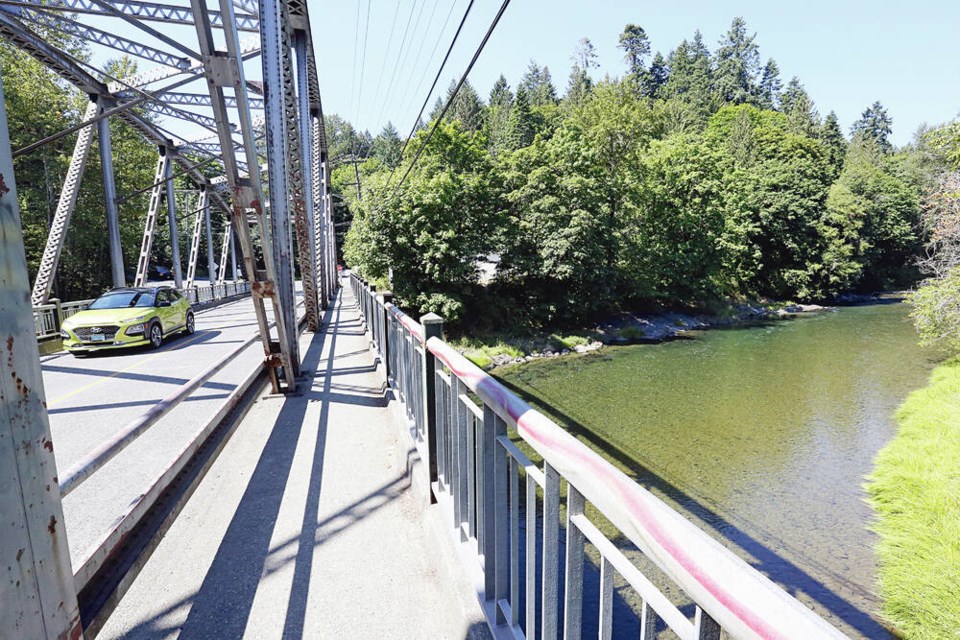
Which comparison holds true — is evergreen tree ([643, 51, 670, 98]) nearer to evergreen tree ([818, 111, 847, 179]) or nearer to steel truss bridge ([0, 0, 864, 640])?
evergreen tree ([818, 111, 847, 179])

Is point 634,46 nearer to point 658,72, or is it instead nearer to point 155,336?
point 658,72

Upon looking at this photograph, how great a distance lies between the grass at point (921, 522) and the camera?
5895 millimetres

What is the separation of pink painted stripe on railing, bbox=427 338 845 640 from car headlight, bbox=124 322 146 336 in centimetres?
1200

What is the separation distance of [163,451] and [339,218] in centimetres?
6301

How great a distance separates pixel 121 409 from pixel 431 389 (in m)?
5.25

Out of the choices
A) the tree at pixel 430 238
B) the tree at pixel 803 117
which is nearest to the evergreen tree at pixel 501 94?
the tree at pixel 803 117

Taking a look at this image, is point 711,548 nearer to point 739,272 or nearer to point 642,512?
point 642,512

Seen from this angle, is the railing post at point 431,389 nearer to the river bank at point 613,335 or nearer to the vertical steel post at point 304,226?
the vertical steel post at point 304,226

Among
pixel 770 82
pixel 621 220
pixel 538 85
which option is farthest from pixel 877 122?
pixel 621 220

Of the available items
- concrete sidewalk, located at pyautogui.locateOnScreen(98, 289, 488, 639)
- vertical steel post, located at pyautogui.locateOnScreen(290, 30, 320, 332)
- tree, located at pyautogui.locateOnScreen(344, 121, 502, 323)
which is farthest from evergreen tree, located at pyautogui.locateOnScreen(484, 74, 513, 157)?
concrete sidewalk, located at pyautogui.locateOnScreen(98, 289, 488, 639)

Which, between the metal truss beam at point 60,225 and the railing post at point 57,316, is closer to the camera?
the railing post at point 57,316

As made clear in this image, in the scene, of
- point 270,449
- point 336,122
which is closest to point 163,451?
point 270,449

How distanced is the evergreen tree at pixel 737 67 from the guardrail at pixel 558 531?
94.2m

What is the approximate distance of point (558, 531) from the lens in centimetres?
154
